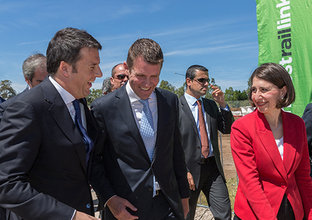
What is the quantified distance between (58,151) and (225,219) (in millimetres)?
3127

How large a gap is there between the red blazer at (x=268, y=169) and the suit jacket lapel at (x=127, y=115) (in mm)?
841

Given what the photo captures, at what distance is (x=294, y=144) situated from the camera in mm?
2428

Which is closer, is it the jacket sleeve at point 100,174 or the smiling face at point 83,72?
the smiling face at point 83,72

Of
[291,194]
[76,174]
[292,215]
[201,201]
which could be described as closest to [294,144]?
[291,194]

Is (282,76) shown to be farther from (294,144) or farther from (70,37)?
(70,37)

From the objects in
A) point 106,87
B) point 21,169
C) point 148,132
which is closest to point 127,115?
point 148,132

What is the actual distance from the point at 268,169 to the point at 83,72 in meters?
1.66

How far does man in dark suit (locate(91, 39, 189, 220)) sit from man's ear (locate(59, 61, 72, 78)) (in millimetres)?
604

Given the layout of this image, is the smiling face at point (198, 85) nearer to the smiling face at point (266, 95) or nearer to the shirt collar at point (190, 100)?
the shirt collar at point (190, 100)

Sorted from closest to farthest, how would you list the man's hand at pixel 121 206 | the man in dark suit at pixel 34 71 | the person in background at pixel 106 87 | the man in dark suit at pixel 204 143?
1. the man's hand at pixel 121 206
2. the man in dark suit at pixel 34 71
3. the man in dark suit at pixel 204 143
4. the person in background at pixel 106 87

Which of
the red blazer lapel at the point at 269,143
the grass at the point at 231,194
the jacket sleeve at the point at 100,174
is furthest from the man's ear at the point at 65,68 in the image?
the grass at the point at 231,194

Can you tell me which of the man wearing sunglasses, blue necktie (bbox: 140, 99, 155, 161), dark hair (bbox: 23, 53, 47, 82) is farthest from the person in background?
blue necktie (bbox: 140, 99, 155, 161)

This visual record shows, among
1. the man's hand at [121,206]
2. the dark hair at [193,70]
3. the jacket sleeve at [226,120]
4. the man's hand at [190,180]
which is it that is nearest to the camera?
the man's hand at [121,206]

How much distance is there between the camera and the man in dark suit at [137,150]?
7.62 ft
